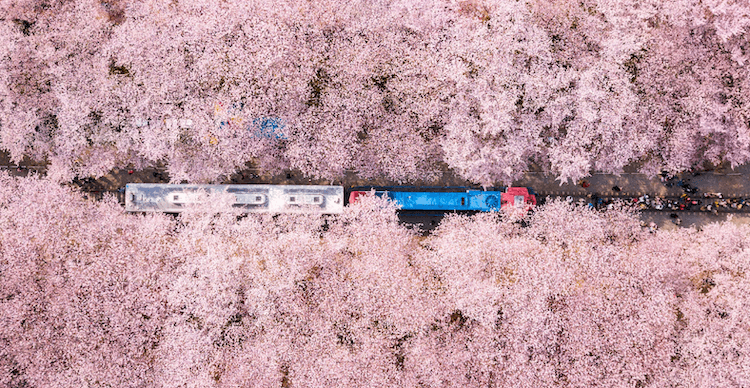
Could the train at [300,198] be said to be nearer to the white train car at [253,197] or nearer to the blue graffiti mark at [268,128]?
the white train car at [253,197]

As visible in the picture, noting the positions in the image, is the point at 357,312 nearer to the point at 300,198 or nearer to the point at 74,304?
the point at 300,198

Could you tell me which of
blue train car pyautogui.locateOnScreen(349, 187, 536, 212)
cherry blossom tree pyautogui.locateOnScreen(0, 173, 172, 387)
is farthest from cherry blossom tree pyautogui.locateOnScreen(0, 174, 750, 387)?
blue train car pyautogui.locateOnScreen(349, 187, 536, 212)

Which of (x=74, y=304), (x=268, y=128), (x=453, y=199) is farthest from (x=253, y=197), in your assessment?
(x=453, y=199)

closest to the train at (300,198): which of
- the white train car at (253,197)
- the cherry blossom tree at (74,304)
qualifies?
the white train car at (253,197)

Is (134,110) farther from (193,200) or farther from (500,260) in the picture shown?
(500,260)

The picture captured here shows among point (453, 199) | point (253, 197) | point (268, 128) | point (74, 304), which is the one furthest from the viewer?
point (453, 199)

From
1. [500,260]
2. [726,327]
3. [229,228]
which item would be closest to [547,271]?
[500,260]
